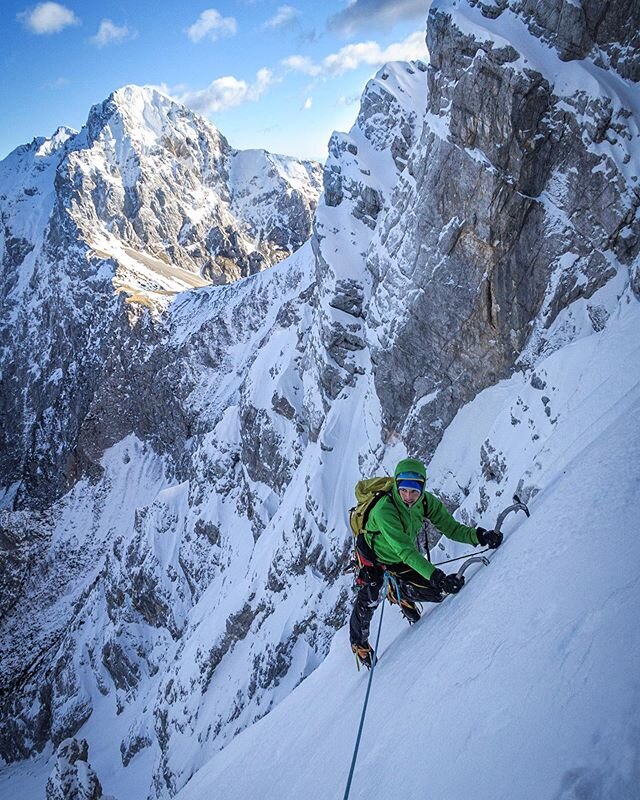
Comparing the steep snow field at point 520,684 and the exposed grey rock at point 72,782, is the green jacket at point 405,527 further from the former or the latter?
the exposed grey rock at point 72,782

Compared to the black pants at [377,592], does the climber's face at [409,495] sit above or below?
A: above

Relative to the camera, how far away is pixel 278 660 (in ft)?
96.5

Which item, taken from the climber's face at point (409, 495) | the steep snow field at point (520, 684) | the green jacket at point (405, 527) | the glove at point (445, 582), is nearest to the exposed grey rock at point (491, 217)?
the steep snow field at point (520, 684)

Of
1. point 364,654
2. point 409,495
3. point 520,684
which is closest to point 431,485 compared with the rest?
point 364,654

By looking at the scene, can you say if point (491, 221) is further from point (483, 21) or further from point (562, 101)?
point (483, 21)

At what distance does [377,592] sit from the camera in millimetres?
Answer: 6430

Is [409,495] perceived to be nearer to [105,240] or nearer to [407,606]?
[407,606]

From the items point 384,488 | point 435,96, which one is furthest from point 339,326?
point 384,488

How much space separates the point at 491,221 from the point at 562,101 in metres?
4.00

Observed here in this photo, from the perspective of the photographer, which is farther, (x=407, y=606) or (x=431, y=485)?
(x=431, y=485)

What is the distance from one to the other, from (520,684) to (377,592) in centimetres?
374

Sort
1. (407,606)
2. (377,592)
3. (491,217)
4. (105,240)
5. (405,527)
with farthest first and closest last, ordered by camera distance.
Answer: (105,240) → (491,217) → (377,592) → (407,606) → (405,527)

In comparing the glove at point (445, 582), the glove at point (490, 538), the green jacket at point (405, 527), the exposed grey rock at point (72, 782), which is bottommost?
the exposed grey rock at point (72, 782)

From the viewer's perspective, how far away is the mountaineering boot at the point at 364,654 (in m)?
6.12
